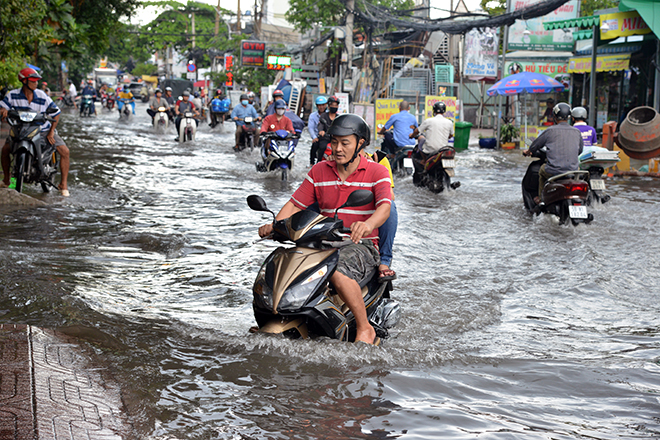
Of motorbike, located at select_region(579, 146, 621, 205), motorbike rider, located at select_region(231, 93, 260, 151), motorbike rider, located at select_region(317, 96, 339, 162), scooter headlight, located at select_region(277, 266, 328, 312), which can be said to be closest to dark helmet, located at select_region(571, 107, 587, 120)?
Answer: motorbike, located at select_region(579, 146, 621, 205)

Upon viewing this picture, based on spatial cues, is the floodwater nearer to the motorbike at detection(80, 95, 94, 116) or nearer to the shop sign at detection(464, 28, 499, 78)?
the shop sign at detection(464, 28, 499, 78)

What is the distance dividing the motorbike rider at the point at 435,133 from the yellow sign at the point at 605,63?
944 centimetres

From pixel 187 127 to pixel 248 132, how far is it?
298cm

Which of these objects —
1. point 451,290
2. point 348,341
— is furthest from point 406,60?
point 348,341

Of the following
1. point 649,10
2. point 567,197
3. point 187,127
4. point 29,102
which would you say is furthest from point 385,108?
point 29,102

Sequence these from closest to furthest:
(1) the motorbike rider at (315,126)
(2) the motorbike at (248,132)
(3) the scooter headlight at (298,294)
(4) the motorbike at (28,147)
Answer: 1. (3) the scooter headlight at (298,294)
2. (4) the motorbike at (28,147)
3. (1) the motorbike rider at (315,126)
4. (2) the motorbike at (248,132)

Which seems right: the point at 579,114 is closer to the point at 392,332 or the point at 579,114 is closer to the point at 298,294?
the point at 392,332

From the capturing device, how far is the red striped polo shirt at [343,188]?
452cm

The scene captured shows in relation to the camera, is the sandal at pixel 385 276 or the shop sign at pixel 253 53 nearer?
the sandal at pixel 385 276

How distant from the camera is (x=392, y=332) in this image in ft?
16.7

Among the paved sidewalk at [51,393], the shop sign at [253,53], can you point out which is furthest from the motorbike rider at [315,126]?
the shop sign at [253,53]

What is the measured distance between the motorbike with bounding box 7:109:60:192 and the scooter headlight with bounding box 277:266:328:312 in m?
7.11

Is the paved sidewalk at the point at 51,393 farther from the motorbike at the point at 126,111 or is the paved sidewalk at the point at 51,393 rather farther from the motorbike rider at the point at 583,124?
the motorbike at the point at 126,111

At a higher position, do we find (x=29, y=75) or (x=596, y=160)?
(x=29, y=75)
